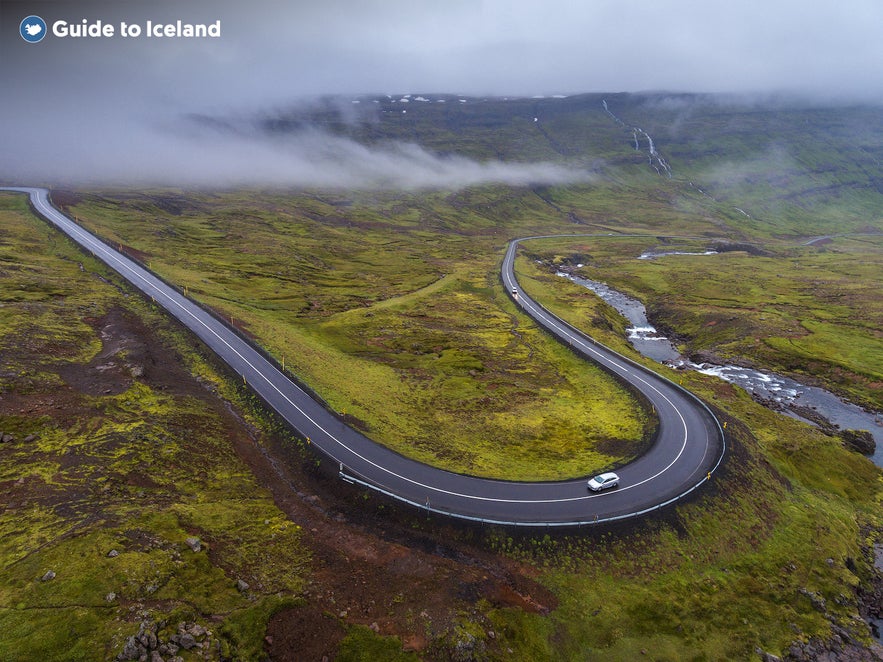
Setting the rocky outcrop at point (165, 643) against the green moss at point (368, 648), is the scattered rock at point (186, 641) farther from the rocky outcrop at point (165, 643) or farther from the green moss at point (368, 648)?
the green moss at point (368, 648)

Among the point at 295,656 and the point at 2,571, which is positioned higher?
the point at 2,571

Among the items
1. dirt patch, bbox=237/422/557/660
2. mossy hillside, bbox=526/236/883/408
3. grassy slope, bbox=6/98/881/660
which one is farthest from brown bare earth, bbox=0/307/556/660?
mossy hillside, bbox=526/236/883/408

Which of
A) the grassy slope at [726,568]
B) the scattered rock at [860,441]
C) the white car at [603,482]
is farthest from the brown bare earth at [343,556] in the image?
the scattered rock at [860,441]

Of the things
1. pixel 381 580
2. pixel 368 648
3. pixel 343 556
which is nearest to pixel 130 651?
A: pixel 368 648

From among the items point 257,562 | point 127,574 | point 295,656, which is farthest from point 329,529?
point 127,574

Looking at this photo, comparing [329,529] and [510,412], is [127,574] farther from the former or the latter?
[510,412]

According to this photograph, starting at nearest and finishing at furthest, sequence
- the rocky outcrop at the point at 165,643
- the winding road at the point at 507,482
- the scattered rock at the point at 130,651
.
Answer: the scattered rock at the point at 130,651 < the rocky outcrop at the point at 165,643 < the winding road at the point at 507,482

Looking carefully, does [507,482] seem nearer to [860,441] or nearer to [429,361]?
[429,361]
